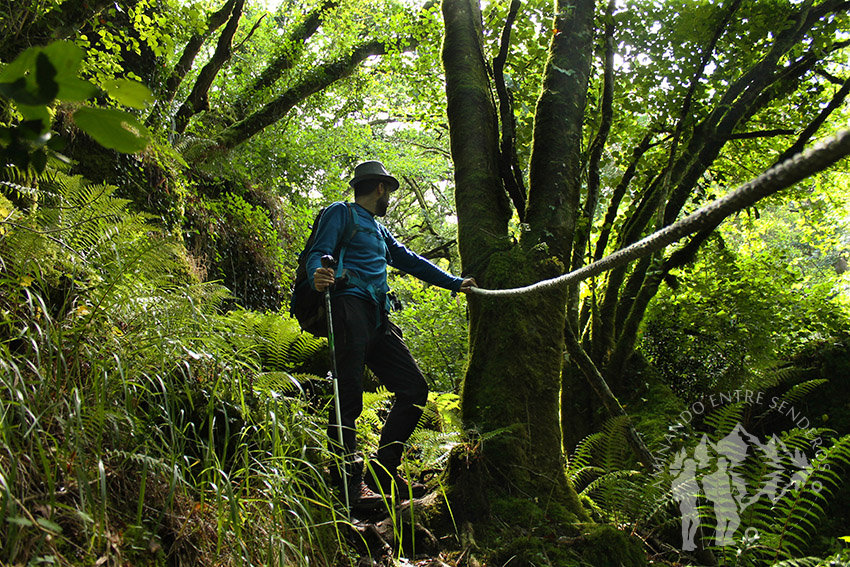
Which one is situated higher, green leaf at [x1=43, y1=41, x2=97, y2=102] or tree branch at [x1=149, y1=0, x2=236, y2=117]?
tree branch at [x1=149, y1=0, x2=236, y2=117]

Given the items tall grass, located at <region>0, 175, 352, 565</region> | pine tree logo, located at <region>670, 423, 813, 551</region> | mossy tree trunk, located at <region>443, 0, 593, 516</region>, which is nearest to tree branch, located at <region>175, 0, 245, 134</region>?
mossy tree trunk, located at <region>443, 0, 593, 516</region>

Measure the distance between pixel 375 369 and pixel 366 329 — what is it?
389mm

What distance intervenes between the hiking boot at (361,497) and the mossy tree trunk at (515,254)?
0.52 m

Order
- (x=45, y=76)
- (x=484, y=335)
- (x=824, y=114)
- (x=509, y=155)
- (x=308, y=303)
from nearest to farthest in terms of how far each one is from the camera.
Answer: (x=45, y=76) < (x=308, y=303) < (x=484, y=335) < (x=509, y=155) < (x=824, y=114)

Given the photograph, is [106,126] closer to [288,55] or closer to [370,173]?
[370,173]

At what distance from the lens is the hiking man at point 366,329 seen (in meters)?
3.06

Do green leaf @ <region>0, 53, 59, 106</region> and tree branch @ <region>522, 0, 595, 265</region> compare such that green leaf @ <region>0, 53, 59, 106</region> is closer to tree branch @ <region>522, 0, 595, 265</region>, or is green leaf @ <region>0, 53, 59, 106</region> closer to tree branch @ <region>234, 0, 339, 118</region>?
tree branch @ <region>522, 0, 595, 265</region>

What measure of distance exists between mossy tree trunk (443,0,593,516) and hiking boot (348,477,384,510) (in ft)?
1.70

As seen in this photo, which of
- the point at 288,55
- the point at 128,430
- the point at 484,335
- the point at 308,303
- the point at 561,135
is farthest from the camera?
the point at 288,55

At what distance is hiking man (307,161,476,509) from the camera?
3061 millimetres

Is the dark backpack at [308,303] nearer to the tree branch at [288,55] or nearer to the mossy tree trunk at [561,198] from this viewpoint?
the mossy tree trunk at [561,198]

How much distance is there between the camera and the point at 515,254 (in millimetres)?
3498

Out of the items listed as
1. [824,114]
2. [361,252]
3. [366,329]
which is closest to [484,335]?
[366,329]

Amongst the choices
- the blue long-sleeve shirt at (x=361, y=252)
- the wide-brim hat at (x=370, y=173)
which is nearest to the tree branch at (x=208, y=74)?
the wide-brim hat at (x=370, y=173)
